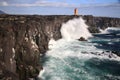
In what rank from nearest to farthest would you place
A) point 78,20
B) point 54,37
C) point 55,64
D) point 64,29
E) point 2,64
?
point 2,64 → point 55,64 → point 54,37 → point 64,29 → point 78,20

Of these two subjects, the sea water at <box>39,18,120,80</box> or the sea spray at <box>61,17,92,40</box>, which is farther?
the sea spray at <box>61,17,92,40</box>

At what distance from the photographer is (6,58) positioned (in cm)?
3136

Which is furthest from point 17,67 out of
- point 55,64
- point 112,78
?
point 112,78

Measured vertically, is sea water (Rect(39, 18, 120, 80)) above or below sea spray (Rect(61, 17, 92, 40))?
below

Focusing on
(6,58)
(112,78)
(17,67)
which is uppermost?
(6,58)

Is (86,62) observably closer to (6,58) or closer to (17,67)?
(17,67)

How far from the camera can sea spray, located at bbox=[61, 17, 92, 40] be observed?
91106 millimetres

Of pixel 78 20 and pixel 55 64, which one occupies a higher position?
pixel 78 20

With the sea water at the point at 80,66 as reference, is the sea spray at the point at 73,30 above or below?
above

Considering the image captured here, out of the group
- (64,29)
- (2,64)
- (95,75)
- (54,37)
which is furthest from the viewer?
(64,29)

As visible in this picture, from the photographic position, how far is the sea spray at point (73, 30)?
91.1 metres

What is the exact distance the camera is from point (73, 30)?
97.6m

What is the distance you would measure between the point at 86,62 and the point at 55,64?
22.6 feet

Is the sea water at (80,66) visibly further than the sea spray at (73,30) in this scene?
No
